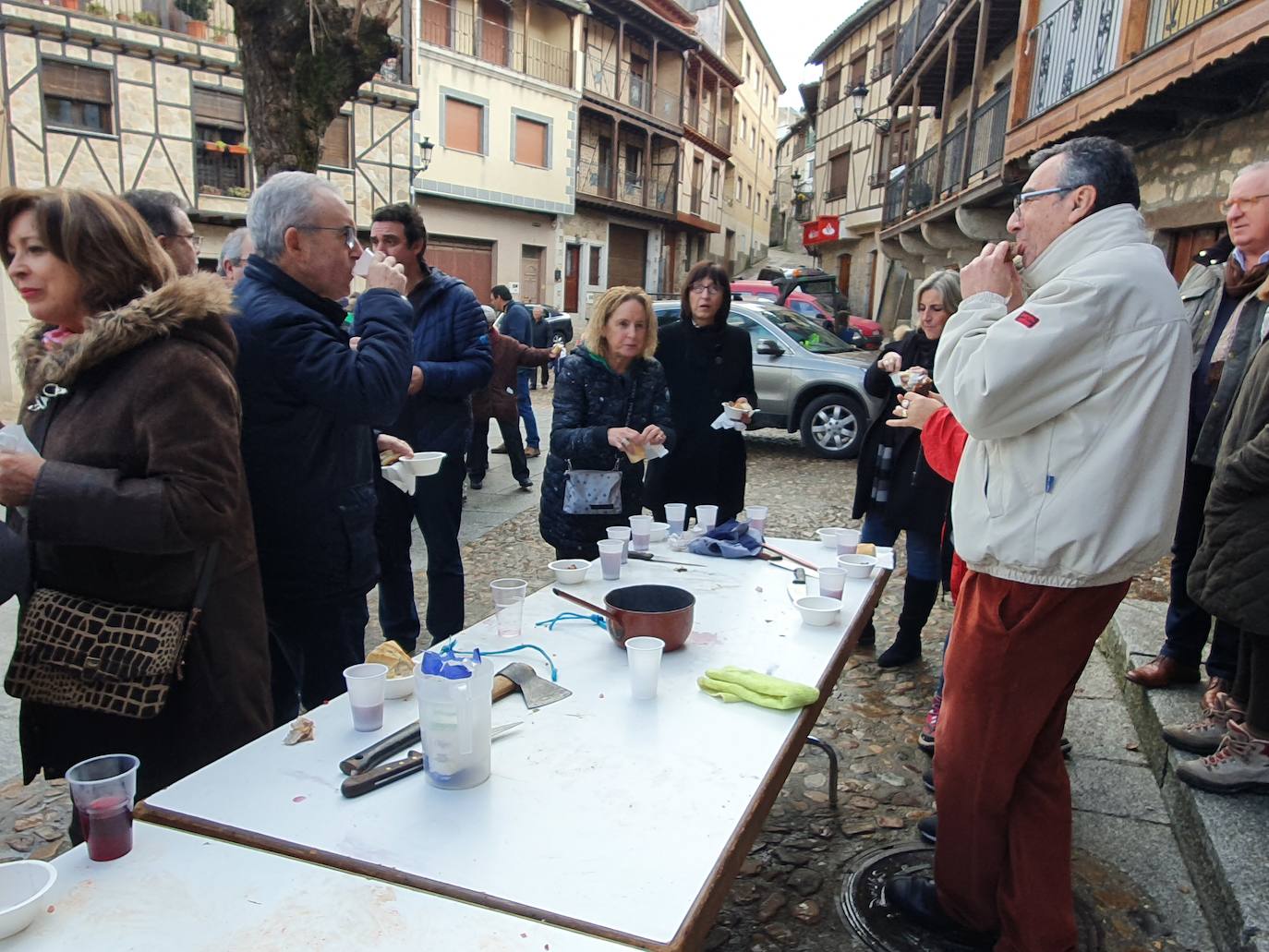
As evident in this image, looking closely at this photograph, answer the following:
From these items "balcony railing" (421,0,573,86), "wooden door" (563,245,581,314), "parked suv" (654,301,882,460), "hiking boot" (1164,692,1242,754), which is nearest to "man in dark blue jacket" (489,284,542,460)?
"parked suv" (654,301,882,460)

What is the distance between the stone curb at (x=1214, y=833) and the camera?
2119 mm

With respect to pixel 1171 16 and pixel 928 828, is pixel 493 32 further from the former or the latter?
pixel 928 828

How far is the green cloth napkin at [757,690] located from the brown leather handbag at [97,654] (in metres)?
1.20

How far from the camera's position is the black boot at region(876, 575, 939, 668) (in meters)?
3.94

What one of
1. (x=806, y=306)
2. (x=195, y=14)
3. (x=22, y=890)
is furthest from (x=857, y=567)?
(x=195, y=14)

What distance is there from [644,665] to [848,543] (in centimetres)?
148

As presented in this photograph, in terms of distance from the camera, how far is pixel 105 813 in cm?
132

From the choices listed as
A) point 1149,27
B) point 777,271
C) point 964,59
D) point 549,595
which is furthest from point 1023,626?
point 777,271

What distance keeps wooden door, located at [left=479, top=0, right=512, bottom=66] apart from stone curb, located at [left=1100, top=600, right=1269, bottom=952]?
77.1 ft

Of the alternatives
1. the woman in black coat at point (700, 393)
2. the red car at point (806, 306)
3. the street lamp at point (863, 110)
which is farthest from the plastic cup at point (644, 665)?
the street lamp at point (863, 110)

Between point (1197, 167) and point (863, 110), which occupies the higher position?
point (863, 110)

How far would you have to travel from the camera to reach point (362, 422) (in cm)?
240

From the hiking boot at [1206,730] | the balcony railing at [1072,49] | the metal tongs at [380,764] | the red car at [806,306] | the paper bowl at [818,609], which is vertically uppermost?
the balcony railing at [1072,49]

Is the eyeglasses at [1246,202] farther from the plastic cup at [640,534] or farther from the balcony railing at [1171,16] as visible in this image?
the balcony railing at [1171,16]
